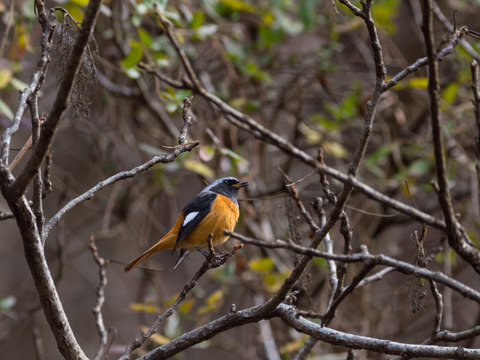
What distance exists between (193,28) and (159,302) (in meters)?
2.44

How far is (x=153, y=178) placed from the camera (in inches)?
241

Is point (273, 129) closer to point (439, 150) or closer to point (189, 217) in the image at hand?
point (189, 217)

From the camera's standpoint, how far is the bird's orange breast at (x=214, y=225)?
4036 mm

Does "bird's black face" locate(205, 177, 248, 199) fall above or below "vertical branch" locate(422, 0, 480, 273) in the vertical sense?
above

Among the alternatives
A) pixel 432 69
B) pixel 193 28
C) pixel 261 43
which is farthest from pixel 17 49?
pixel 432 69

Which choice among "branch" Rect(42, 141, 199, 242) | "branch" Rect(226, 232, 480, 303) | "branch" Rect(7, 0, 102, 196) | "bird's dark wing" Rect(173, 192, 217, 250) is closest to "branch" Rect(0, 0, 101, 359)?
"branch" Rect(7, 0, 102, 196)

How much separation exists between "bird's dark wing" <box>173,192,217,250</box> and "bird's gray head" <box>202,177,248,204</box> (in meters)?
0.19

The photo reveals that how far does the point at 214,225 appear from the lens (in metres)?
4.07

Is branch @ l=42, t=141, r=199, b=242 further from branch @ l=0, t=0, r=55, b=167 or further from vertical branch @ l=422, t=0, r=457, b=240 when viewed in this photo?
vertical branch @ l=422, t=0, r=457, b=240

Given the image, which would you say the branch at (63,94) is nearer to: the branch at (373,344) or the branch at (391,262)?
the branch at (391,262)

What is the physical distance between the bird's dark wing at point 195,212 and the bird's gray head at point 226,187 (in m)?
0.19

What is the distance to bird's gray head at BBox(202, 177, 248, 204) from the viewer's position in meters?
4.39

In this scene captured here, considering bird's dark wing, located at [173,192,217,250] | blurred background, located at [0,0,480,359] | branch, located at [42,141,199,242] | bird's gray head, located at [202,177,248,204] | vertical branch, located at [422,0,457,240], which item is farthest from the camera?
blurred background, located at [0,0,480,359]

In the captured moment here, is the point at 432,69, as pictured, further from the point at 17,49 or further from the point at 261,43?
the point at 261,43
